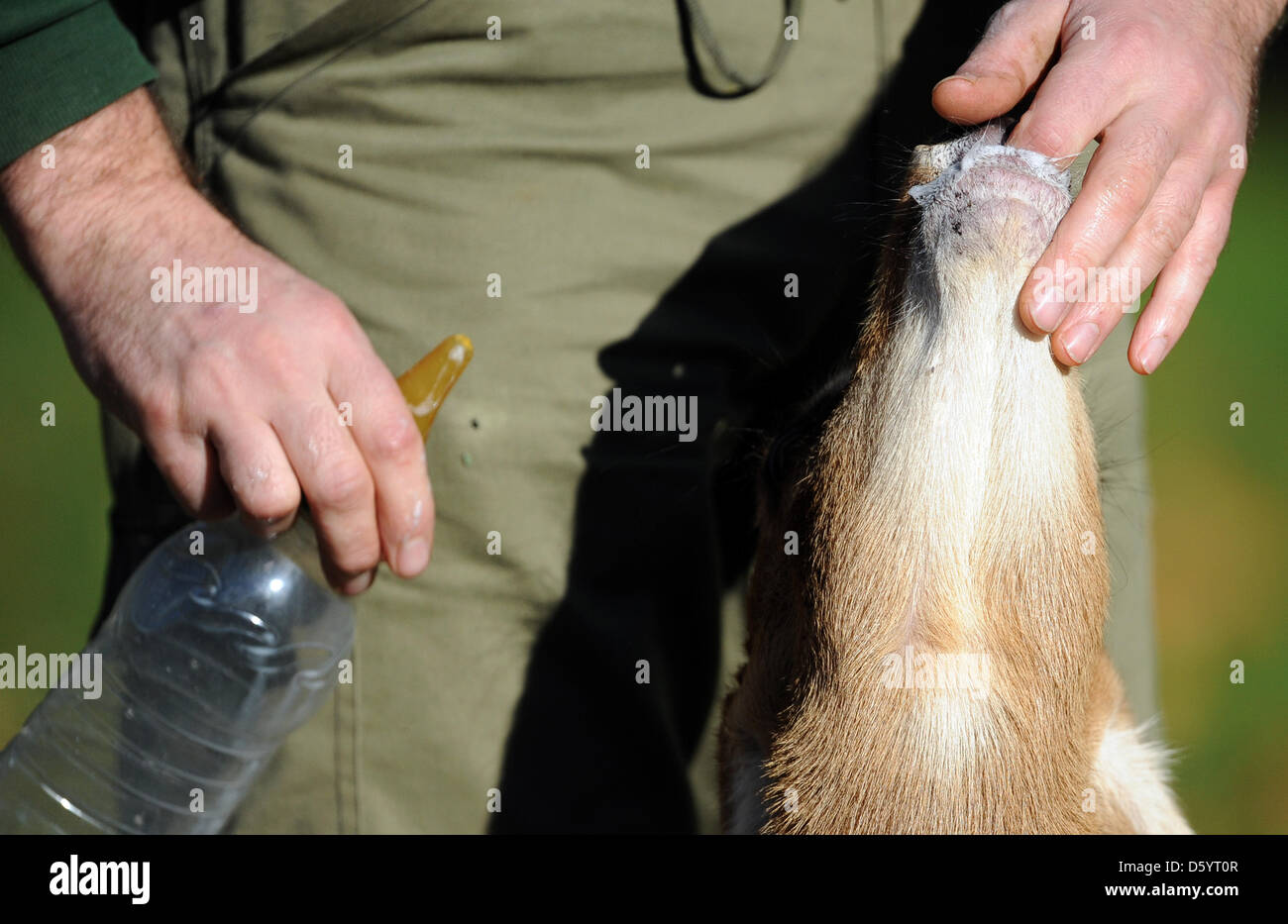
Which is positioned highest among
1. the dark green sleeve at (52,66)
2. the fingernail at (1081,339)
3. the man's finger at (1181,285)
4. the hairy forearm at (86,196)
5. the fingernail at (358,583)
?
the dark green sleeve at (52,66)

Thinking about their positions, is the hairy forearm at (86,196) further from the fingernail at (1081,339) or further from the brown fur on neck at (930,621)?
the fingernail at (1081,339)

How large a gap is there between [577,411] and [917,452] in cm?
101

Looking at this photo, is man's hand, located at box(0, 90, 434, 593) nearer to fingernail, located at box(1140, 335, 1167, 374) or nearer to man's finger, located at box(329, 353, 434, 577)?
man's finger, located at box(329, 353, 434, 577)

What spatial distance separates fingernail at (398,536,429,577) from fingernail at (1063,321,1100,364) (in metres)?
1.12

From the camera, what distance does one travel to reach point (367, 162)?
2.39m

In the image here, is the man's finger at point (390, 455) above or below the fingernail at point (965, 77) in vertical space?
below

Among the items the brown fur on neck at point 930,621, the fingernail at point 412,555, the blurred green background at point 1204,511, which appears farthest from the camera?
the blurred green background at point 1204,511

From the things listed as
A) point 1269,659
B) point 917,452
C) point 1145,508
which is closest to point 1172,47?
point 917,452

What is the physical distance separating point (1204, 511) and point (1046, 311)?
5735 millimetres

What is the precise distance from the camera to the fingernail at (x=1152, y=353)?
1.91 meters

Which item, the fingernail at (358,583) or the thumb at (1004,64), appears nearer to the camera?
the thumb at (1004,64)

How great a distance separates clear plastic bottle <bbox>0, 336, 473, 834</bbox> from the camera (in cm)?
246

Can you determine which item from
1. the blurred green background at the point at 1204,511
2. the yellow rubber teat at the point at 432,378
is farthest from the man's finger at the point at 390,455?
the blurred green background at the point at 1204,511

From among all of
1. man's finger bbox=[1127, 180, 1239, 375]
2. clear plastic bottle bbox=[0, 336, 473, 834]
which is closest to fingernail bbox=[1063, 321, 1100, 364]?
man's finger bbox=[1127, 180, 1239, 375]
